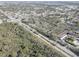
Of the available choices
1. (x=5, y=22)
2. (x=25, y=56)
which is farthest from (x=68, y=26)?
(x=5, y=22)

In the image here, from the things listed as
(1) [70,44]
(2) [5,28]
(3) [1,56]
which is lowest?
(3) [1,56]

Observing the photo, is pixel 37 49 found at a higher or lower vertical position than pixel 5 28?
lower

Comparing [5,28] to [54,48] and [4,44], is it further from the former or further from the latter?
[54,48]

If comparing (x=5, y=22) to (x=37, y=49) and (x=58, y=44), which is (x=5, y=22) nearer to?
(x=37, y=49)

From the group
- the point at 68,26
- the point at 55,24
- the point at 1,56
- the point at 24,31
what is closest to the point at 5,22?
the point at 24,31

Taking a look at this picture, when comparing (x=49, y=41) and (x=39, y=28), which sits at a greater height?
(x=39, y=28)

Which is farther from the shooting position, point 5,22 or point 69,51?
point 5,22
